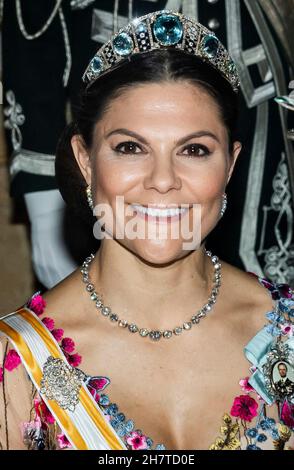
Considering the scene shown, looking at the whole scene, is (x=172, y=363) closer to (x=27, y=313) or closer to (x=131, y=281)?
(x=131, y=281)

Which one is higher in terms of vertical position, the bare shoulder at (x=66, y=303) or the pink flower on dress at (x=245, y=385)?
the bare shoulder at (x=66, y=303)

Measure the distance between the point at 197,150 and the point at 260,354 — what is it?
422mm

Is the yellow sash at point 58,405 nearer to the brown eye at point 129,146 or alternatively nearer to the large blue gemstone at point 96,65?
the brown eye at point 129,146

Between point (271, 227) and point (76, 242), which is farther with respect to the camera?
point (76, 242)

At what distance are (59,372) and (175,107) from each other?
54cm

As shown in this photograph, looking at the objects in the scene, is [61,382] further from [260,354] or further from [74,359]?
[260,354]

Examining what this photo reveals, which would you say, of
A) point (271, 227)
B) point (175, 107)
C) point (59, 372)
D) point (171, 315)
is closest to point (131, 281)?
point (171, 315)

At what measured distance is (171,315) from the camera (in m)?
1.97

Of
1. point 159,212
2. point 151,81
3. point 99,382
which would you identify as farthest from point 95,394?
point 151,81

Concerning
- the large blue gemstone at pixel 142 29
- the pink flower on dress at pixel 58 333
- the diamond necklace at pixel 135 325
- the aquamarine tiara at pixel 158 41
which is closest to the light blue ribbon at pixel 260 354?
the diamond necklace at pixel 135 325

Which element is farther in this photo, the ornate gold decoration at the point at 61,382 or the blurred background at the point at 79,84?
the blurred background at the point at 79,84

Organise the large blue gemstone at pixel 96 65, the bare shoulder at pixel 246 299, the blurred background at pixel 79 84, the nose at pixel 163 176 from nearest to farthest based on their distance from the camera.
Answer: the nose at pixel 163 176 < the large blue gemstone at pixel 96 65 < the bare shoulder at pixel 246 299 < the blurred background at pixel 79 84

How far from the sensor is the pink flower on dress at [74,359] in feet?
6.15

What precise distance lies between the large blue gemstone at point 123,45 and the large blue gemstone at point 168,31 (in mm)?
51
